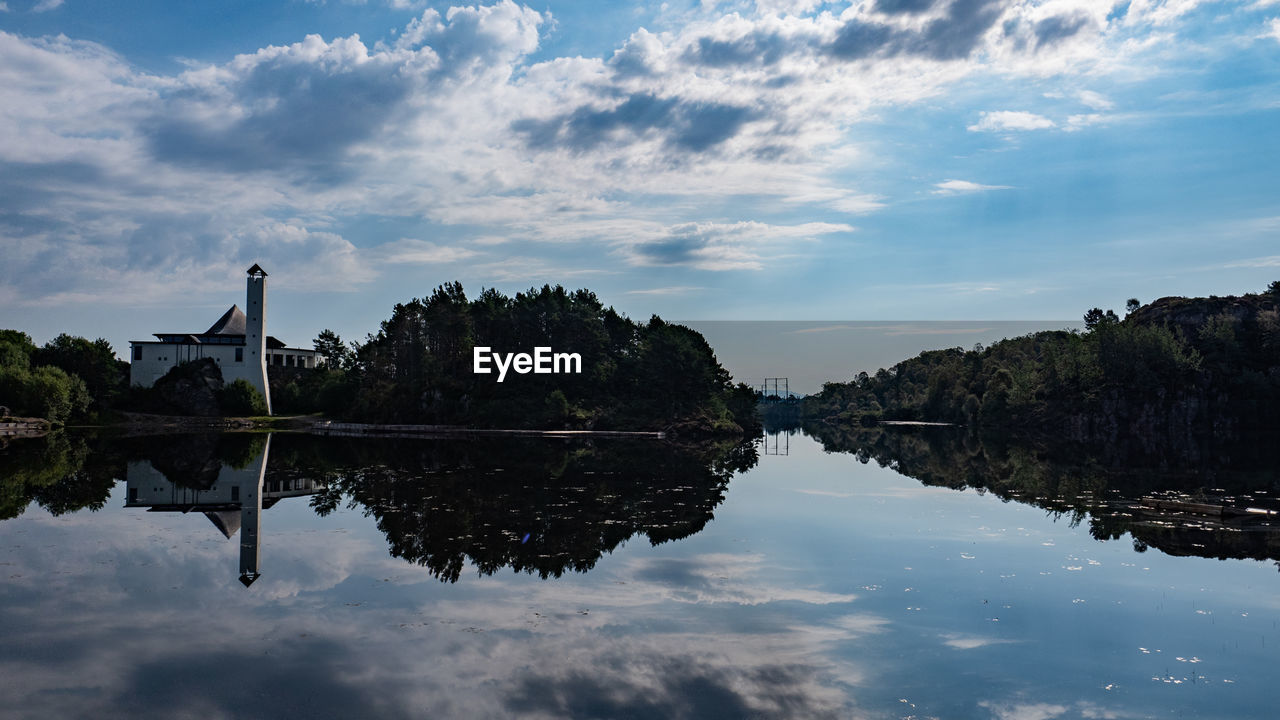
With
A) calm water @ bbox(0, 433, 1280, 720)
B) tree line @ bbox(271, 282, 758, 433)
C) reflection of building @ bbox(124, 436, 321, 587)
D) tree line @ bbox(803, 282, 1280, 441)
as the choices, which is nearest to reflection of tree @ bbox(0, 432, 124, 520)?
calm water @ bbox(0, 433, 1280, 720)

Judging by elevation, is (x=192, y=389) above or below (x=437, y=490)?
above

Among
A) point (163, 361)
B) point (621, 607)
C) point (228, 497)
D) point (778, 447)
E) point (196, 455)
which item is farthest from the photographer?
point (163, 361)

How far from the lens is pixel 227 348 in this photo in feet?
389

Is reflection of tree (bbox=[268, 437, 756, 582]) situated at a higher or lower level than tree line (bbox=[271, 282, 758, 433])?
lower

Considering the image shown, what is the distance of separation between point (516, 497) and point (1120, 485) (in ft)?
99.7

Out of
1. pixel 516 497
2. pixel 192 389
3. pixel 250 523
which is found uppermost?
pixel 192 389

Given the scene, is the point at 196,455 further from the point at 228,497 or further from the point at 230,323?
the point at 230,323

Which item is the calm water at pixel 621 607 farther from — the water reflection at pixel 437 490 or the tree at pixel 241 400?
the tree at pixel 241 400

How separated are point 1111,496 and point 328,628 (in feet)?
113

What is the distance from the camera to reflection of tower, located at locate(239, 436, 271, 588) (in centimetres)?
1989

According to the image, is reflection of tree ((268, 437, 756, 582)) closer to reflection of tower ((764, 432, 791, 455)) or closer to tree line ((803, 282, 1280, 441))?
reflection of tower ((764, 432, 791, 455))

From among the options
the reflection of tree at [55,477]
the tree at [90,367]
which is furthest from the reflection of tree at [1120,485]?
the tree at [90,367]

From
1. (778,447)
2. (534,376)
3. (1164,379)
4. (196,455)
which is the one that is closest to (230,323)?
(534,376)

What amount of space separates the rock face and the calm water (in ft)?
279
